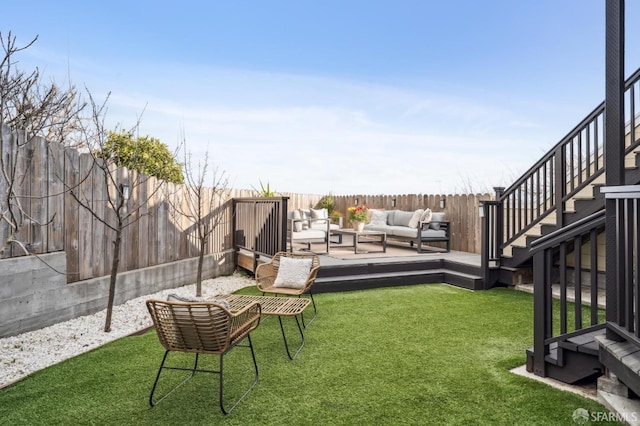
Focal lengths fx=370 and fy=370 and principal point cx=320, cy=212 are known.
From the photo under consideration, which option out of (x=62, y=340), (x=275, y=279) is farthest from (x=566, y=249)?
(x=62, y=340)

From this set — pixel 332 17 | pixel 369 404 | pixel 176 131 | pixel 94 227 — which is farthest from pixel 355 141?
pixel 369 404

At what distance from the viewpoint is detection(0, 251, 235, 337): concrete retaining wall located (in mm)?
3885

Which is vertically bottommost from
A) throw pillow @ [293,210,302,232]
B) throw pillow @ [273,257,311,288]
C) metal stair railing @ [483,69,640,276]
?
throw pillow @ [273,257,311,288]

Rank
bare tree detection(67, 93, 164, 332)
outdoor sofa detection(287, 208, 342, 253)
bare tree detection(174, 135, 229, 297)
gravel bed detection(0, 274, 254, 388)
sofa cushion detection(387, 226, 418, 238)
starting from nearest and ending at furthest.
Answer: gravel bed detection(0, 274, 254, 388) → bare tree detection(67, 93, 164, 332) → bare tree detection(174, 135, 229, 297) → outdoor sofa detection(287, 208, 342, 253) → sofa cushion detection(387, 226, 418, 238)

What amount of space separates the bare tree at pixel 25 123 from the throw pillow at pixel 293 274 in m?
2.59

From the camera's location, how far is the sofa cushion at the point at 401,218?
9.38 metres

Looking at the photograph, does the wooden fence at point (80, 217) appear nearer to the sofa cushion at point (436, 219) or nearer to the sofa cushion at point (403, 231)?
the sofa cushion at point (436, 219)

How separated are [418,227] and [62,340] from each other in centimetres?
668

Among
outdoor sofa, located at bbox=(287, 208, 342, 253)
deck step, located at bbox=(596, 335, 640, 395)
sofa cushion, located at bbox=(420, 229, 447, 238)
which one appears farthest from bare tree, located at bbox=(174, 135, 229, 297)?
deck step, located at bbox=(596, 335, 640, 395)

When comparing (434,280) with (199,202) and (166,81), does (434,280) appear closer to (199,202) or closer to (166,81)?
(199,202)

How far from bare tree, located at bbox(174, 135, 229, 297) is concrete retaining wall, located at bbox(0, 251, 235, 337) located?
1395 millimetres

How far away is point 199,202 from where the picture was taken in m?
6.94

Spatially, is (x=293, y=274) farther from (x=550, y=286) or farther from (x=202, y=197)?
(x=202, y=197)

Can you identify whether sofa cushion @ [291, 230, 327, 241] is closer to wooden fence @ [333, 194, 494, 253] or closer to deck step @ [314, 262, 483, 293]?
deck step @ [314, 262, 483, 293]
